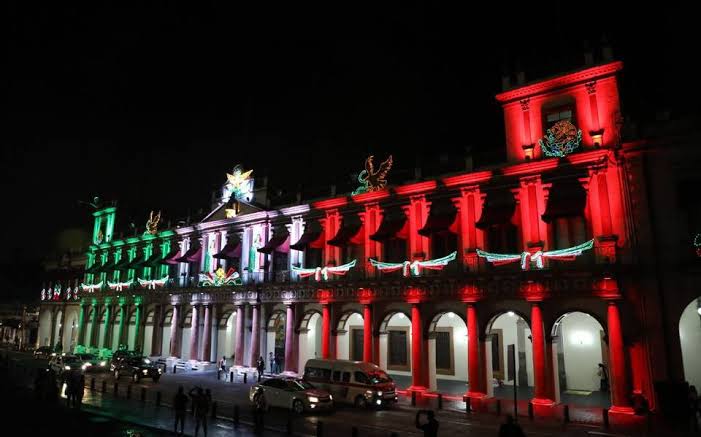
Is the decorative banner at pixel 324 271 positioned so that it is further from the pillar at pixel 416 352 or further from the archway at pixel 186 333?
the archway at pixel 186 333

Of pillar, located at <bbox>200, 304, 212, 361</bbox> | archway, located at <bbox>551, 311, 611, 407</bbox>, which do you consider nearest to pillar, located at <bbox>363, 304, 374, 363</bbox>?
archway, located at <bbox>551, 311, 611, 407</bbox>

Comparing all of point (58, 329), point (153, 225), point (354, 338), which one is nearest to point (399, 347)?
point (354, 338)

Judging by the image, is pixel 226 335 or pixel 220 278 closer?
pixel 220 278

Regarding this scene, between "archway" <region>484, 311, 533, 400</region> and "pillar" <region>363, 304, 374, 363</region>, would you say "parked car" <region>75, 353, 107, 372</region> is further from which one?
"archway" <region>484, 311, 533, 400</region>

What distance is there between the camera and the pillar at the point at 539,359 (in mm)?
22484

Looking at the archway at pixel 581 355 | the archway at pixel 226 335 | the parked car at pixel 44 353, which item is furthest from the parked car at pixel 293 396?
the parked car at pixel 44 353

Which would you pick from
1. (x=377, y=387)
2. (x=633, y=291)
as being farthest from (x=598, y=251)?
(x=377, y=387)

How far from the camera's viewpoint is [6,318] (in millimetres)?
71562

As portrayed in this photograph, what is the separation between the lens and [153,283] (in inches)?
1711

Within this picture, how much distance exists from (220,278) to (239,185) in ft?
24.5

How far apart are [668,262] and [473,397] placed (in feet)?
35.7

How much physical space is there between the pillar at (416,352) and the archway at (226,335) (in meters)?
17.2

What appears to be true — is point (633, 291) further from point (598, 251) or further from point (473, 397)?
point (473, 397)

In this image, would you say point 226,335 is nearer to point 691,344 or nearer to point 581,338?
point 581,338
